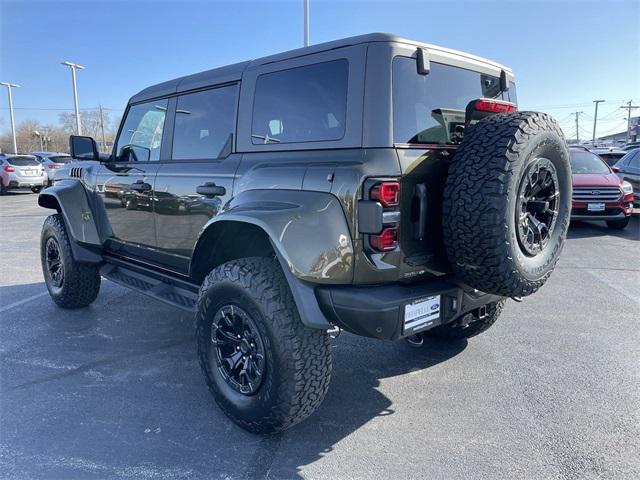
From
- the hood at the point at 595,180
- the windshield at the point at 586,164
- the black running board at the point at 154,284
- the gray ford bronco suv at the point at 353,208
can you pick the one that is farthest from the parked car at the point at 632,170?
the black running board at the point at 154,284

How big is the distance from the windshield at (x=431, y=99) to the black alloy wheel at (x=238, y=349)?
4.31 ft

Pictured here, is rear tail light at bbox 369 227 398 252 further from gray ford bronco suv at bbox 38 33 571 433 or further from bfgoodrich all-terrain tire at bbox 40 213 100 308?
bfgoodrich all-terrain tire at bbox 40 213 100 308

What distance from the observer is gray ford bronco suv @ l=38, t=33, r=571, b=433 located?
89.3 inches

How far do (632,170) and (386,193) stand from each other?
11068 millimetres

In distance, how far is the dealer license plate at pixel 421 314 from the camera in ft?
7.57

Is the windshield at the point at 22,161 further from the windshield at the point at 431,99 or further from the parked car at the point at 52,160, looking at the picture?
the windshield at the point at 431,99

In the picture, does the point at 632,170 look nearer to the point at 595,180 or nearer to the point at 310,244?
the point at 595,180

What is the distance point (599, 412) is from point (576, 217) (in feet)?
24.1

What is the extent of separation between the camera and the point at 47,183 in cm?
1889

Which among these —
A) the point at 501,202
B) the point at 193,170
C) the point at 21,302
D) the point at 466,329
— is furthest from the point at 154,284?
the point at 501,202

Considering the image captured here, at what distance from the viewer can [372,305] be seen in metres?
2.22

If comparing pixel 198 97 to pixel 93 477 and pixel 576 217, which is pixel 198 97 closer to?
pixel 93 477

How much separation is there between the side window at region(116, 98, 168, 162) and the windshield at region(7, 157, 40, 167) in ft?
54.6

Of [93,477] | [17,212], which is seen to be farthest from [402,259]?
[17,212]
